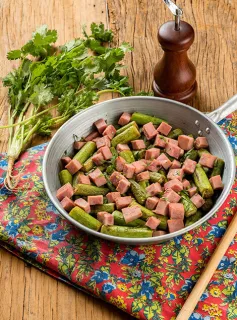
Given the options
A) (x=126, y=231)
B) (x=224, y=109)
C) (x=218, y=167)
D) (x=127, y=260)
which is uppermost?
(x=224, y=109)

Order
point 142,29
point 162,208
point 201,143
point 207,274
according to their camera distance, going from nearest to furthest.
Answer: point 207,274
point 162,208
point 201,143
point 142,29

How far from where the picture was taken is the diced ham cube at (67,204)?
209 centimetres

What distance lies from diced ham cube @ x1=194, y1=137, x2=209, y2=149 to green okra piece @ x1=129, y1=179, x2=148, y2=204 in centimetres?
31

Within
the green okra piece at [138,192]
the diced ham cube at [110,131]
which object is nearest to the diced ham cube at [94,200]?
the green okra piece at [138,192]

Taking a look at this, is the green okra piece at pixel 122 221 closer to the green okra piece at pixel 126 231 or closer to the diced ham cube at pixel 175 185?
the green okra piece at pixel 126 231

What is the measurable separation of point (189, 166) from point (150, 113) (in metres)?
0.34

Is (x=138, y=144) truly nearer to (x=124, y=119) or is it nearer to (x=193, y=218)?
(x=124, y=119)

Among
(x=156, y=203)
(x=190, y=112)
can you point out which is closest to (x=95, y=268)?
(x=156, y=203)

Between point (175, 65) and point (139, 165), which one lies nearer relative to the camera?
point (139, 165)

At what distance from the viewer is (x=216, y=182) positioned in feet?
7.00

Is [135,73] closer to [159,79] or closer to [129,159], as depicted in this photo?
[159,79]

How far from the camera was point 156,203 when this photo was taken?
2.10m

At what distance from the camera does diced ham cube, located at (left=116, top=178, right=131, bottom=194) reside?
212 centimetres

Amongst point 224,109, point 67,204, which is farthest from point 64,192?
point 224,109
